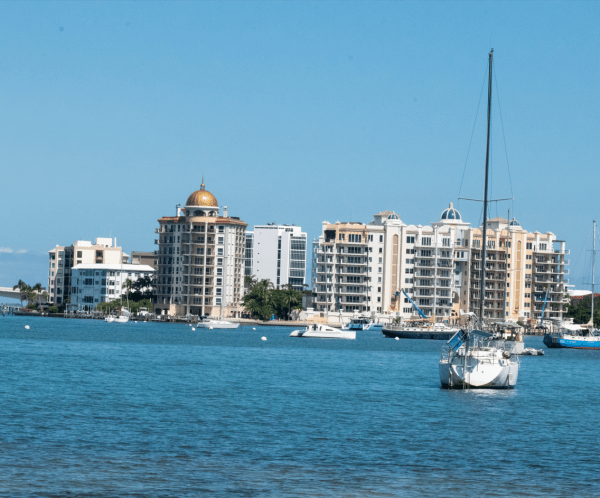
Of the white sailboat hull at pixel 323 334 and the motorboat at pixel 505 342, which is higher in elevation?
the motorboat at pixel 505 342

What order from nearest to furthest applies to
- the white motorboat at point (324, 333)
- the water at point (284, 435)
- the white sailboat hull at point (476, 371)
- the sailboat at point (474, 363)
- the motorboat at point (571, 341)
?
1. the water at point (284, 435)
2. the sailboat at point (474, 363)
3. the white sailboat hull at point (476, 371)
4. the motorboat at point (571, 341)
5. the white motorboat at point (324, 333)

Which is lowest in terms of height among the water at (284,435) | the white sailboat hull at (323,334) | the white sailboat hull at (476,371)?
the white sailboat hull at (323,334)

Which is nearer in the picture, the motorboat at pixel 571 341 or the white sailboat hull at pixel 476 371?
the white sailboat hull at pixel 476 371

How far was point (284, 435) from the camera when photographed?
126 ft

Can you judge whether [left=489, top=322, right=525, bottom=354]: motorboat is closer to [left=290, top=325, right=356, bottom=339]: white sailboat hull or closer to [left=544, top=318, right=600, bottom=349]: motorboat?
[left=544, top=318, right=600, bottom=349]: motorboat

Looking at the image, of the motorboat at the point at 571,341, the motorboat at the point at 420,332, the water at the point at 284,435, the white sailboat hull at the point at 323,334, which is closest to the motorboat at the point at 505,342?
the water at the point at 284,435

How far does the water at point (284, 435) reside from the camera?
28.5 m

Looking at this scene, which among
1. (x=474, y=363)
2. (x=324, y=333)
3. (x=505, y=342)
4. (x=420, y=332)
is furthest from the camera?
(x=420, y=332)

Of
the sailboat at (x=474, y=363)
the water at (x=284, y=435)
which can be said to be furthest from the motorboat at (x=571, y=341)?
the sailboat at (x=474, y=363)

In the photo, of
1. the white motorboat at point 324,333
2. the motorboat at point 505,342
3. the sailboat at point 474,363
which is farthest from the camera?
the white motorboat at point 324,333

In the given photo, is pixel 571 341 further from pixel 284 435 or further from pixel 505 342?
pixel 284 435

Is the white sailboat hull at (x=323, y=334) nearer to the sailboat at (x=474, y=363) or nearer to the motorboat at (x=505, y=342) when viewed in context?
the motorboat at (x=505, y=342)

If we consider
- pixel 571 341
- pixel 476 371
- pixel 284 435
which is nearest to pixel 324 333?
pixel 571 341

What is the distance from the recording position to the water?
93.6 feet
